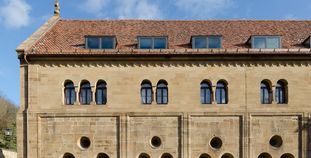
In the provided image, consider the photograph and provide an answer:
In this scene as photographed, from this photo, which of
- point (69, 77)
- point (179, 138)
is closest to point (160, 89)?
point (179, 138)

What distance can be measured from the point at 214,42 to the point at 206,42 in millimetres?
592

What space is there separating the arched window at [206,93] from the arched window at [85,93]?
324 inches

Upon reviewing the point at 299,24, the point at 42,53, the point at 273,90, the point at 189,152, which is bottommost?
the point at 189,152

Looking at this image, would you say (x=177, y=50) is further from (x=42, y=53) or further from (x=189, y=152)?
(x=42, y=53)

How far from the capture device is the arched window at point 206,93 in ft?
79.6

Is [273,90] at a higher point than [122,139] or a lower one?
higher

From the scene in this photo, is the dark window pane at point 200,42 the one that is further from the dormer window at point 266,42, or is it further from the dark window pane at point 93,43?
the dark window pane at point 93,43

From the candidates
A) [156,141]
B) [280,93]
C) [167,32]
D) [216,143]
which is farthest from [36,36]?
[280,93]

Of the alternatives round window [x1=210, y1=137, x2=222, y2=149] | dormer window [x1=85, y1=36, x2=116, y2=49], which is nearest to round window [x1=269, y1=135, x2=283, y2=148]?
round window [x1=210, y1=137, x2=222, y2=149]

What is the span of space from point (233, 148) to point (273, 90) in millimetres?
5119

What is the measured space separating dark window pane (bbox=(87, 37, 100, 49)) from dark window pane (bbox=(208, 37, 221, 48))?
8.30 meters

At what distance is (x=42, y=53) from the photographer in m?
23.6

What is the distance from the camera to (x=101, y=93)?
24297 millimetres

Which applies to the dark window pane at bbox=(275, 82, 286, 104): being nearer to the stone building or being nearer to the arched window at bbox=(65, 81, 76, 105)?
the stone building
